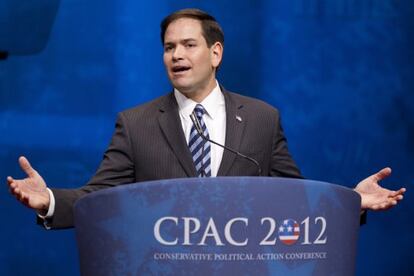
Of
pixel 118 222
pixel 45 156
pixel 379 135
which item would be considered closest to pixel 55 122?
pixel 45 156

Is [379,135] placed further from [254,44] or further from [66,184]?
[66,184]

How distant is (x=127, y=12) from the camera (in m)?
3.25

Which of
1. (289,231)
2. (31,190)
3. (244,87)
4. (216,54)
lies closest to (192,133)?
(216,54)

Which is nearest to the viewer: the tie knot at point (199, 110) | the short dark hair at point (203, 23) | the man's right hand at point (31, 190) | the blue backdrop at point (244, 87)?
the man's right hand at point (31, 190)

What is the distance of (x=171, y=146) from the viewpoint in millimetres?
2346

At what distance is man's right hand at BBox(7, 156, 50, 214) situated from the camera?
1934 mm

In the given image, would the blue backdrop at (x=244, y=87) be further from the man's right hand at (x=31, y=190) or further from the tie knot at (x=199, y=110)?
the man's right hand at (x=31, y=190)

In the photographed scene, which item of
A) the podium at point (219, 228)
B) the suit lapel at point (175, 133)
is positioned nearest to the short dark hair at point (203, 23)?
the suit lapel at point (175, 133)

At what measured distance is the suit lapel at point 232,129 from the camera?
231 centimetres

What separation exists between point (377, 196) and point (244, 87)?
130cm

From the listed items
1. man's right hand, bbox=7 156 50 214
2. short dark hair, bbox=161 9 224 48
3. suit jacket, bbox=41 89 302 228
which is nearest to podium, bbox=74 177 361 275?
man's right hand, bbox=7 156 50 214

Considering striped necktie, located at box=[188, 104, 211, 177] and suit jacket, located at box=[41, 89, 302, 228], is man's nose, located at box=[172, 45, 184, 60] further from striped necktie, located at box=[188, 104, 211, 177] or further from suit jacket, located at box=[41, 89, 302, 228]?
striped necktie, located at box=[188, 104, 211, 177]

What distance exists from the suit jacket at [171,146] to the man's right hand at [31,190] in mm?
188

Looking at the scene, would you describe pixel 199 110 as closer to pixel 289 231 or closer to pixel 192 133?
pixel 192 133
